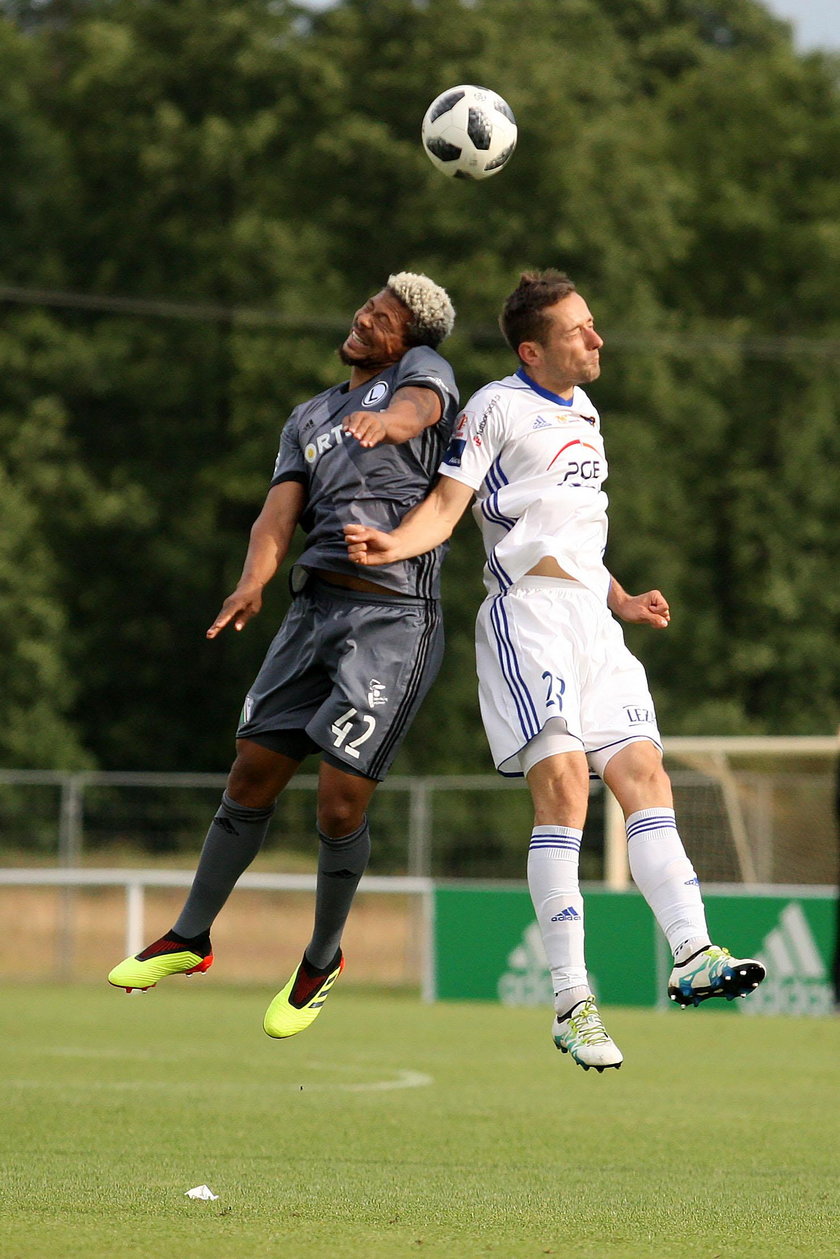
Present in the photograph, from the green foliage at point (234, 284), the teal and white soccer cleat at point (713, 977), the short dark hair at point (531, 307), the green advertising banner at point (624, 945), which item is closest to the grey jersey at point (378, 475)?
the short dark hair at point (531, 307)

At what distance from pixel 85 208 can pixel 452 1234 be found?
32.2m

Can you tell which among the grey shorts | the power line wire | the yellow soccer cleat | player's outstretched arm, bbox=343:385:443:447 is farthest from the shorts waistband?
the power line wire

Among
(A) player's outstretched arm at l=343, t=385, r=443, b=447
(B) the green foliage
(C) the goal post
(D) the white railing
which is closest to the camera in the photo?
(A) player's outstretched arm at l=343, t=385, r=443, b=447

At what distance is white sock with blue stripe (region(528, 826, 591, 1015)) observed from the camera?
6.03 metres

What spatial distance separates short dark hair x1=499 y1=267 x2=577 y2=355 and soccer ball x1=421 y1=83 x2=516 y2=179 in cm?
59

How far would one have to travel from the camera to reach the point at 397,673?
6.38 metres

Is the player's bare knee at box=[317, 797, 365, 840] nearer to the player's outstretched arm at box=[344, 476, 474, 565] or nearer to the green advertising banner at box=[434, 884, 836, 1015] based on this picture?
the player's outstretched arm at box=[344, 476, 474, 565]

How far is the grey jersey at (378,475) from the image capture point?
251 inches

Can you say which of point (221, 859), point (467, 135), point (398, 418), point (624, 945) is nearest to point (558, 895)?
→ point (221, 859)

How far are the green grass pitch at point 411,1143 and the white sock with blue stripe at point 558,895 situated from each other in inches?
29.7

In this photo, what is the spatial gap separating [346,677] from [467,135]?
208 centimetres

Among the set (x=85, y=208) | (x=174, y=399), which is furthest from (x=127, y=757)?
(x=85, y=208)

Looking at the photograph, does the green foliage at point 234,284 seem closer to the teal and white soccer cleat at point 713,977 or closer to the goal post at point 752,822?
the goal post at point 752,822

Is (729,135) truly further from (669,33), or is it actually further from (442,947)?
(442,947)
